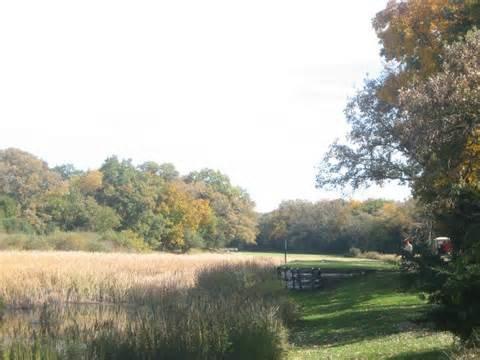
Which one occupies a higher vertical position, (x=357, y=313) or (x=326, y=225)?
(x=326, y=225)

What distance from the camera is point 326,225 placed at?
297 ft

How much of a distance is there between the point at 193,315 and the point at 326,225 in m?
77.8

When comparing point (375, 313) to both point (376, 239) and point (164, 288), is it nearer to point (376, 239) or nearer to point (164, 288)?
point (164, 288)

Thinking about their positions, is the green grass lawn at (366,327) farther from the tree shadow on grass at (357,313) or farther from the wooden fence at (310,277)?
the wooden fence at (310,277)

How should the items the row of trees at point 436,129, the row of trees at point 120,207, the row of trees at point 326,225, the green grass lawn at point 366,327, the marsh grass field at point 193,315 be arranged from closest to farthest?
the row of trees at point 436,129, the marsh grass field at point 193,315, the green grass lawn at point 366,327, the row of trees at point 120,207, the row of trees at point 326,225

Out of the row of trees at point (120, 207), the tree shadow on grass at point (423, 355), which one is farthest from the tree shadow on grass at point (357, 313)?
the row of trees at point (120, 207)

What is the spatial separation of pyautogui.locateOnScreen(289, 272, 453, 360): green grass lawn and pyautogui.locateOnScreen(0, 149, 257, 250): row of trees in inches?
1864

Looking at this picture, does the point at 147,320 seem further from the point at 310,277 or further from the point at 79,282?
the point at 310,277

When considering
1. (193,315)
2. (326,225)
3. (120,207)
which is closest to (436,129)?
(193,315)

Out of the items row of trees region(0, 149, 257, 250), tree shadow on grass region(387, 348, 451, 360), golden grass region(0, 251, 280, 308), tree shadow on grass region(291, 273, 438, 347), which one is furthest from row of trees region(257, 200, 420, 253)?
tree shadow on grass region(387, 348, 451, 360)

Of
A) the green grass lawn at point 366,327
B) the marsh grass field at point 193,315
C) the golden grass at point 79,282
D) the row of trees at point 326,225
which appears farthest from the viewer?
the row of trees at point 326,225

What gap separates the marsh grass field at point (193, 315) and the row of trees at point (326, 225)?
3662 centimetres

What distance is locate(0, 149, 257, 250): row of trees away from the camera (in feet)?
247

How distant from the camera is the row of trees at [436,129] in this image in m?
10.8
